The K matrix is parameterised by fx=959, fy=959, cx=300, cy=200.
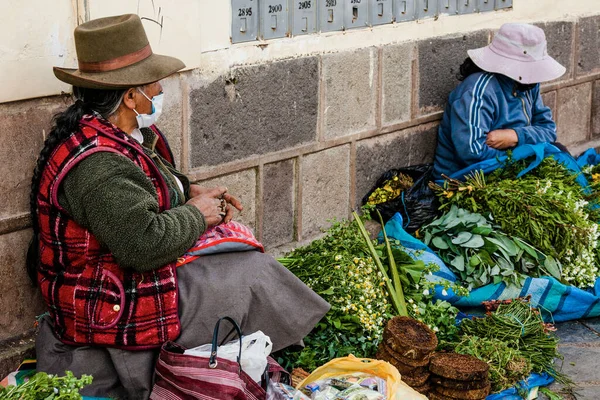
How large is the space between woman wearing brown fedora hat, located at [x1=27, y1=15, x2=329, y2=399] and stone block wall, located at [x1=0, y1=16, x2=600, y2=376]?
0.22 metres

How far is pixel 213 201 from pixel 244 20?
48.8 inches

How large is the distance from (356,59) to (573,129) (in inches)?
109

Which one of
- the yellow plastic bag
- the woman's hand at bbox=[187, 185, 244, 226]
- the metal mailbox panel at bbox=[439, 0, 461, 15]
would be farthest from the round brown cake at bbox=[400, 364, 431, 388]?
the metal mailbox panel at bbox=[439, 0, 461, 15]

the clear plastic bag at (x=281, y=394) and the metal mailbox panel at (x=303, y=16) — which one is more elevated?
the metal mailbox panel at (x=303, y=16)

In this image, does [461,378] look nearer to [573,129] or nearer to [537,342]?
A: [537,342]

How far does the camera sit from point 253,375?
3.70 metres

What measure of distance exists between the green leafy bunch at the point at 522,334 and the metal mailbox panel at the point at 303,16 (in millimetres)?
1754


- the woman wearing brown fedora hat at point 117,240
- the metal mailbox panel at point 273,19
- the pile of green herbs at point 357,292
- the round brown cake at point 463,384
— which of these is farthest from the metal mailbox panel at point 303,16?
the round brown cake at point 463,384

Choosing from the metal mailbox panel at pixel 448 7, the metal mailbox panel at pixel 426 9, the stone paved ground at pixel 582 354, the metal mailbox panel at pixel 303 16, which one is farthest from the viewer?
the metal mailbox panel at pixel 448 7

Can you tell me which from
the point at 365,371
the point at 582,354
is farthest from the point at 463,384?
the point at 582,354

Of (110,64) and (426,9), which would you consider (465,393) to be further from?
(426,9)

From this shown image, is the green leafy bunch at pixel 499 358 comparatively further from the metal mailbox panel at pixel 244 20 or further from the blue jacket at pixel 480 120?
the metal mailbox panel at pixel 244 20

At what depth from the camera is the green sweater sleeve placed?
348 centimetres

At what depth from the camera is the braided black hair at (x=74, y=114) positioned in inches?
143
